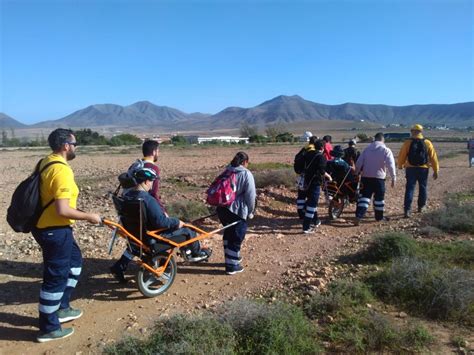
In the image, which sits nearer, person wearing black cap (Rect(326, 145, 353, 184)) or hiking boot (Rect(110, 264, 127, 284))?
hiking boot (Rect(110, 264, 127, 284))

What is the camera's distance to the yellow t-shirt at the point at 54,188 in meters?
4.19

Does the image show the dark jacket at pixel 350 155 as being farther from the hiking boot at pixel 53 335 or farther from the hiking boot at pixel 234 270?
the hiking boot at pixel 53 335

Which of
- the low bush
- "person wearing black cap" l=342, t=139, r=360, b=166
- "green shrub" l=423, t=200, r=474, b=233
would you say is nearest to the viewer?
the low bush

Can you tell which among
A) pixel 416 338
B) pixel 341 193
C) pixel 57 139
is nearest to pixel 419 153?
pixel 341 193

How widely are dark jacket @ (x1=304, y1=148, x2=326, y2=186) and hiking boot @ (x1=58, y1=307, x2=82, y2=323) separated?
524 centimetres

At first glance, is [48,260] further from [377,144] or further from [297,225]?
[377,144]

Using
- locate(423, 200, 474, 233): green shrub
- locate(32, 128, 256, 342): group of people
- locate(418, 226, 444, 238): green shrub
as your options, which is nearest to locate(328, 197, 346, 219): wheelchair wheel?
locate(423, 200, 474, 233): green shrub

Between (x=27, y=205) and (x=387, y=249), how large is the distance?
16.4 feet

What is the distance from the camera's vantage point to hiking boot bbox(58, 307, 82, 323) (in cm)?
477

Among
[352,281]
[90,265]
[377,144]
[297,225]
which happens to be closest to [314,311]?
[352,281]

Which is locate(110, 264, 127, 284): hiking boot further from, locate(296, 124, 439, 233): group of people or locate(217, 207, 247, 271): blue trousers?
locate(296, 124, 439, 233): group of people

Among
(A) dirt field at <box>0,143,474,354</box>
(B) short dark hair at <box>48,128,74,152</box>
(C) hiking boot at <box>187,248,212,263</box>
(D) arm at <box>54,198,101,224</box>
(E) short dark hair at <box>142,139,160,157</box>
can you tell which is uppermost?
(B) short dark hair at <box>48,128,74,152</box>

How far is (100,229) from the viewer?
8406 mm

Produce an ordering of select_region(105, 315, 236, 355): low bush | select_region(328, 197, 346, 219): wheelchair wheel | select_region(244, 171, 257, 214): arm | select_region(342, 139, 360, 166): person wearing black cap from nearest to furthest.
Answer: select_region(105, 315, 236, 355): low bush → select_region(244, 171, 257, 214): arm → select_region(328, 197, 346, 219): wheelchair wheel → select_region(342, 139, 360, 166): person wearing black cap
